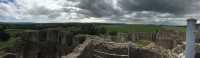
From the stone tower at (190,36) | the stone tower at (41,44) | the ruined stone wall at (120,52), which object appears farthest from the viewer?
the stone tower at (41,44)

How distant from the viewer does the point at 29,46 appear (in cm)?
1706

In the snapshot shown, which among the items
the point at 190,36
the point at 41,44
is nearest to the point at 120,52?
the point at 190,36

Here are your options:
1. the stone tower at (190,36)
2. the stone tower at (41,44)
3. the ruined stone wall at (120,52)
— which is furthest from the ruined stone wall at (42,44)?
the stone tower at (190,36)

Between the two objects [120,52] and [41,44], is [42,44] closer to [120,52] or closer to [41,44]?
[41,44]

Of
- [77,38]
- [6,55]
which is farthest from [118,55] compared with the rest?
[77,38]

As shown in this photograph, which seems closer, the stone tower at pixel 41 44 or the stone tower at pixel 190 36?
the stone tower at pixel 190 36

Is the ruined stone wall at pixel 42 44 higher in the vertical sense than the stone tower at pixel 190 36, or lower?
lower

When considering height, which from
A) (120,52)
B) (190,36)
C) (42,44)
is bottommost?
(42,44)

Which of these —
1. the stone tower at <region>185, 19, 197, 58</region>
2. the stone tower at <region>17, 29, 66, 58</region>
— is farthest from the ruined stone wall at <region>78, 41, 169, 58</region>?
the stone tower at <region>17, 29, 66, 58</region>

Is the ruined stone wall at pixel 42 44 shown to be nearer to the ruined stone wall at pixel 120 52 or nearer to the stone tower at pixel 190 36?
the ruined stone wall at pixel 120 52

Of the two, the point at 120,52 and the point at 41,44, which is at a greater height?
the point at 120,52

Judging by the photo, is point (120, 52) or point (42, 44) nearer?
point (120, 52)

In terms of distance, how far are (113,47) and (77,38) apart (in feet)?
37.0

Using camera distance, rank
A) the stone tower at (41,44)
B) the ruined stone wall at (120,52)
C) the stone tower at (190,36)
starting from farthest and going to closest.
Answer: the stone tower at (41,44) → the ruined stone wall at (120,52) → the stone tower at (190,36)
